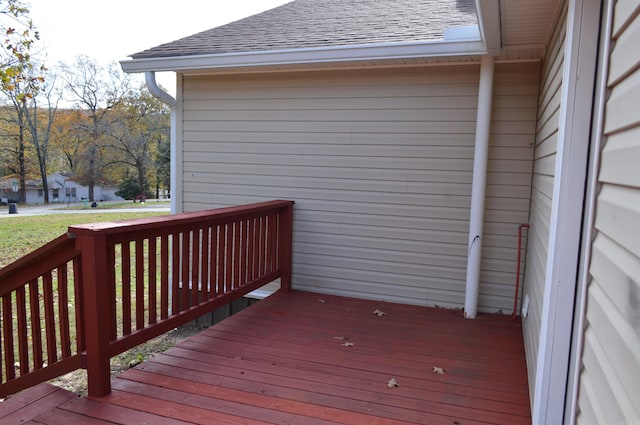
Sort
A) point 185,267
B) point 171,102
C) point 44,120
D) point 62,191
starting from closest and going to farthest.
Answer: point 185,267, point 171,102, point 44,120, point 62,191

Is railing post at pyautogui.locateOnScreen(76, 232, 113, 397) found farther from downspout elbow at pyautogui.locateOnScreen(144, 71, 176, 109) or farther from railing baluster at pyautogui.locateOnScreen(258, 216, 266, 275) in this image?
downspout elbow at pyautogui.locateOnScreen(144, 71, 176, 109)

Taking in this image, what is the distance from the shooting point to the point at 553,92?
2.48 metres

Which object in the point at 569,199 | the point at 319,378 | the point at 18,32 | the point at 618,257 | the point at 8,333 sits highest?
the point at 18,32

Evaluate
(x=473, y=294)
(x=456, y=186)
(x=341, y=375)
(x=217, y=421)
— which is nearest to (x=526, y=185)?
(x=456, y=186)

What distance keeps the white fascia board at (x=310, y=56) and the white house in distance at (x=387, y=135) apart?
0.01 meters

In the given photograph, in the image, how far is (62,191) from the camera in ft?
106

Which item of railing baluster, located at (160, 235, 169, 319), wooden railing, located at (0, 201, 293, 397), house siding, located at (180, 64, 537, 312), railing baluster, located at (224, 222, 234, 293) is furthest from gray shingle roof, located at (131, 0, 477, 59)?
railing baluster, located at (160, 235, 169, 319)

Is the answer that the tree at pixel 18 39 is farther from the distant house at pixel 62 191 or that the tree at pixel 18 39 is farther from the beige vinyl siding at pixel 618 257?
the distant house at pixel 62 191

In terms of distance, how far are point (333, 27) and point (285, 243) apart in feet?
7.69

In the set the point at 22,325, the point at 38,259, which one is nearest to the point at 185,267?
Answer: the point at 38,259

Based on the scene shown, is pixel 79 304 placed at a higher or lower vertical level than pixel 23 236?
higher

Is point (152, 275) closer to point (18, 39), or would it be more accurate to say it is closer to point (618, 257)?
point (618, 257)

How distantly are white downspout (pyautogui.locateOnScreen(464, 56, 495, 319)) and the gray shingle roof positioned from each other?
21.6 inches

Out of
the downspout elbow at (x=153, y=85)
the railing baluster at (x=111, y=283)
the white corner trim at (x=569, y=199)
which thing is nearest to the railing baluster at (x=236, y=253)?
the railing baluster at (x=111, y=283)
